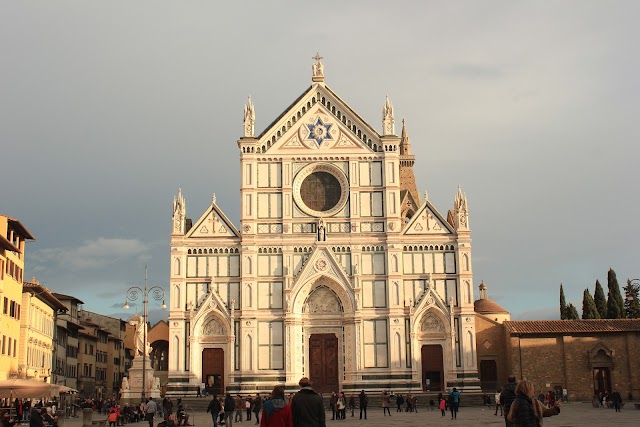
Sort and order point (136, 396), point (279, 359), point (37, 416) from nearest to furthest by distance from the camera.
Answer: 1. point (37, 416)
2. point (136, 396)
3. point (279, 359)

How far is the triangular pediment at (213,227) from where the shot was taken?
51.5 m

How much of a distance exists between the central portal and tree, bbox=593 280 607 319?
28.7 metres

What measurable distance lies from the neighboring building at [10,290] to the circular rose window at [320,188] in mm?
16549

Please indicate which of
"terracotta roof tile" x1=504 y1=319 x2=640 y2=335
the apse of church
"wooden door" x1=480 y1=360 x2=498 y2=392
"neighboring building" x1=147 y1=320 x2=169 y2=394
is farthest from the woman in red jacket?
"neighboring building" x1=147 y1=320 x2=169 y2=394

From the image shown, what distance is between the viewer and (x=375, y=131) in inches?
2079

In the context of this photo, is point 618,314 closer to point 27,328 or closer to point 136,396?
point 136,396

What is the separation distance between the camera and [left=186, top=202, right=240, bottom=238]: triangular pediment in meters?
51.5

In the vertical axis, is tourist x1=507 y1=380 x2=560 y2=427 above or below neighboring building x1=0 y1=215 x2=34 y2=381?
below

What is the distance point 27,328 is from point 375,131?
80.0 feet

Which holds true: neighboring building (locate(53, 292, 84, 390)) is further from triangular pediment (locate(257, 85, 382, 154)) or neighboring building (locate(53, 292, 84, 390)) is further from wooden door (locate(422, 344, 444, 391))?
wooden door (locate(422, 344, 444, 391))

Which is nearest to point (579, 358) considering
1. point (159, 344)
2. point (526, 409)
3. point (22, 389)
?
point (22, 389)

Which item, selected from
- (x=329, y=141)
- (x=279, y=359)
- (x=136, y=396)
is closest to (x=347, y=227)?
(x=329, y=141)

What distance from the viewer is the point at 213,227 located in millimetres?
51656

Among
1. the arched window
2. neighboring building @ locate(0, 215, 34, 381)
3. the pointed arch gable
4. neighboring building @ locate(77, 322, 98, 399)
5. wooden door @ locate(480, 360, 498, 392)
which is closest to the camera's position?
neighboring building @ locate(0, 215, 34, 381)
